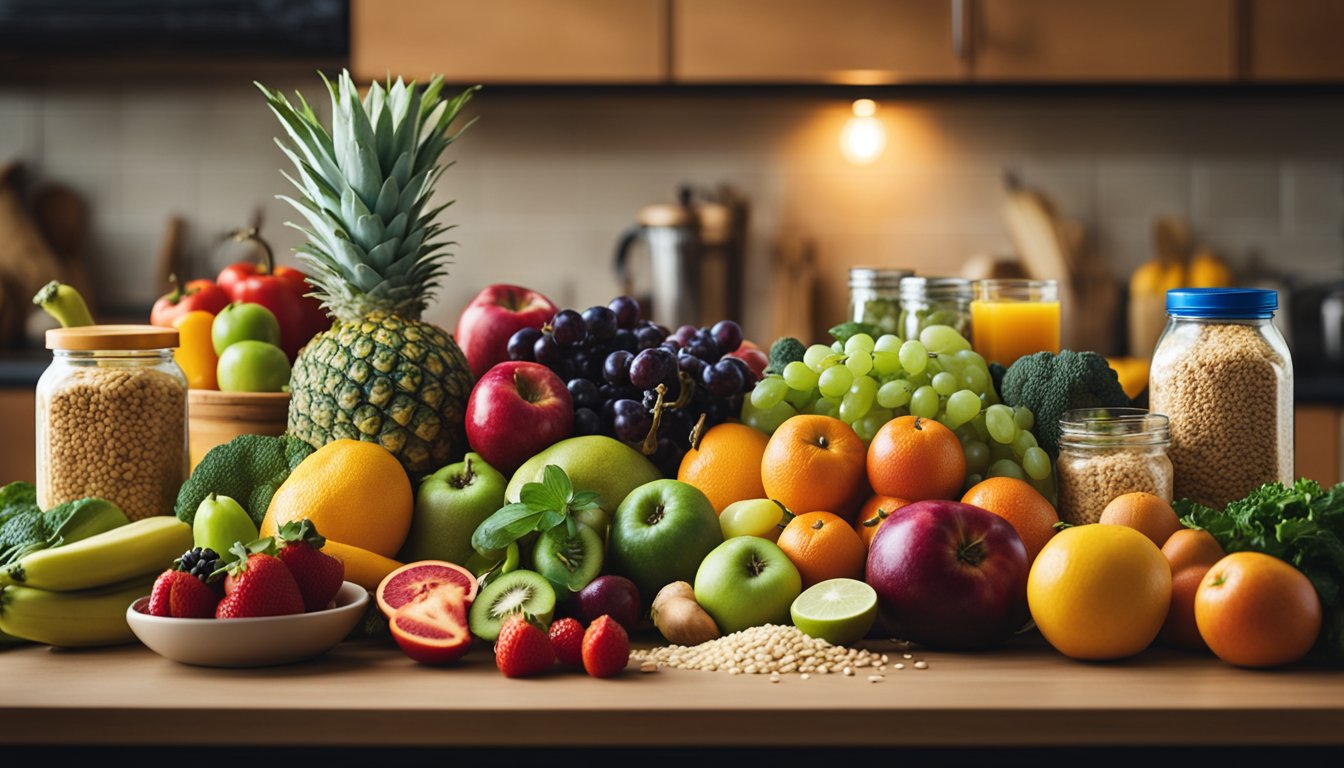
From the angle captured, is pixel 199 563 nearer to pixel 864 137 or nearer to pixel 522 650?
pixel 522 650

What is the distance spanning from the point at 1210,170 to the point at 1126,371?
1.07 m

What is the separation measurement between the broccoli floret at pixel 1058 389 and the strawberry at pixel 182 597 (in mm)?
930

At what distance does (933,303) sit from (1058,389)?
27 centimetres

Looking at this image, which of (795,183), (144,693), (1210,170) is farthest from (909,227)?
(144,693)

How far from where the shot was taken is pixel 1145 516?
124cm

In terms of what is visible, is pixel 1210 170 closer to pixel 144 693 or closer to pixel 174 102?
pixel 174 102

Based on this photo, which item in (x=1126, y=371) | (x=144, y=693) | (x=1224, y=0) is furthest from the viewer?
(x=1224, y=0)

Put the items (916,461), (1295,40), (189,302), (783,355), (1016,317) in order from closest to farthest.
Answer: (916,461) → (783,355) → (1016,317) → (189,302) → (1295,40)

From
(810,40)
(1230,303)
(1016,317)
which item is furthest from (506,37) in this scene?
(1230,303)

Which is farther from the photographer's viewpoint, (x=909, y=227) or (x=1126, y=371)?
(x=909, y=227)

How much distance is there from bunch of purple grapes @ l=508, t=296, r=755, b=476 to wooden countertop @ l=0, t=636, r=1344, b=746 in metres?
0.45

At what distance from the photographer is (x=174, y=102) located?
13.0 feet

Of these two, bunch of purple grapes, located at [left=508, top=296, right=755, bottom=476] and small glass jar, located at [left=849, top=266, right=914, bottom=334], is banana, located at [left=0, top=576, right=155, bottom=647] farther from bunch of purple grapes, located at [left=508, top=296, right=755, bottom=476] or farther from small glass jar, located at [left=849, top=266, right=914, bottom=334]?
small glass jar, located at [left=849, top=266, right=914, bottom=334]

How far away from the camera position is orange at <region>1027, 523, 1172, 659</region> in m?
1.11
